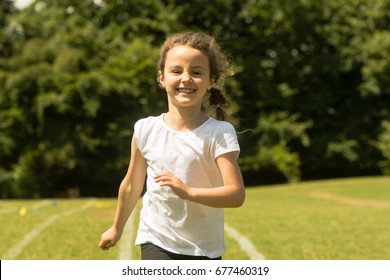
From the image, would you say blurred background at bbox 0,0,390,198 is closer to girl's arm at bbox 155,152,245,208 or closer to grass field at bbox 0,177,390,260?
grass field at bbox 0,177,390,260

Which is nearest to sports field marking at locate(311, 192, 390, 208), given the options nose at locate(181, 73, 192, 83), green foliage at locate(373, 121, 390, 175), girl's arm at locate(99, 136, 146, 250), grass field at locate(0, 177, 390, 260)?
→ grass field at locate(0, 177, 390, 260)

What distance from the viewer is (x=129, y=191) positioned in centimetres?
443

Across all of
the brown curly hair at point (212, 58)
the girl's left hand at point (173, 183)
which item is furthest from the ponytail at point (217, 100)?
the girl's left hand at point (173, 183)

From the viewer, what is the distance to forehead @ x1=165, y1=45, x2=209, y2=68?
164 inches

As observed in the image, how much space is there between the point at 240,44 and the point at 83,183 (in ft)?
38.2

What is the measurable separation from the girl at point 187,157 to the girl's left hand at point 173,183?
9cm

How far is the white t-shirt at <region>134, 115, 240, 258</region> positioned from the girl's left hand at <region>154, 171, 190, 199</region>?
19 centimetres

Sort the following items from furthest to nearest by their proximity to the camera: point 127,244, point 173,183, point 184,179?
point 127,244 < point 184,179 < point 173,183

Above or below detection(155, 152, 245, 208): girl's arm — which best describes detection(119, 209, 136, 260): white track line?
below

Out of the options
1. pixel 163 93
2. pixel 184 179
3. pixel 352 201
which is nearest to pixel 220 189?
pixel 184 179

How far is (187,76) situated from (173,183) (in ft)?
2.13

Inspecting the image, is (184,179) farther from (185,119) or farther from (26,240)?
(26,240)

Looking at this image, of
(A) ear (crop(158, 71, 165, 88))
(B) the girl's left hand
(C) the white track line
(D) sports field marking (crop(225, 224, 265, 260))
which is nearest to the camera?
(B) the girl's left hand
